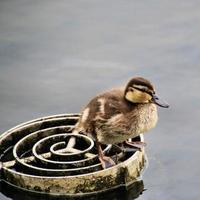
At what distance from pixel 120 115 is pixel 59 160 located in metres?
0.42

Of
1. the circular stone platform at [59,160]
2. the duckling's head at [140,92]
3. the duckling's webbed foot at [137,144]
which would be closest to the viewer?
the circular stone platform at [59,160]

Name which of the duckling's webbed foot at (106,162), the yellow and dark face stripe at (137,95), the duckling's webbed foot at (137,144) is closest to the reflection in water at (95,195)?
the duckling's webbed foot at (106,162)

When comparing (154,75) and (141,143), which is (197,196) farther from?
(154,75)

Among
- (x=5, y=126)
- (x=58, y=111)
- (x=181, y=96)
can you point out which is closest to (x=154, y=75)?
(x=181, y=96)

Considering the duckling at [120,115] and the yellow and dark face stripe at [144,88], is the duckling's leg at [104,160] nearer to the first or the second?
the duckling at [120,115]

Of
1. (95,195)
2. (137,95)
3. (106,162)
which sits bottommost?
(95,195)

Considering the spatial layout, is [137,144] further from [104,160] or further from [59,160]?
[59,160]

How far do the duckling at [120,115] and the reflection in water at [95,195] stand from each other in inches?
5.8

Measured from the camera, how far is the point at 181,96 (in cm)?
421

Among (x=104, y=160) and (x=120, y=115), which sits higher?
(x=120, y=115)

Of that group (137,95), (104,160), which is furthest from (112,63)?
(104,160)

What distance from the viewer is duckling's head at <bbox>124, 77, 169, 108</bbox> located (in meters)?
3.56

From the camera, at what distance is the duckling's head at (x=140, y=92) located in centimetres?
356

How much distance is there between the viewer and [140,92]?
3592 millimetres
